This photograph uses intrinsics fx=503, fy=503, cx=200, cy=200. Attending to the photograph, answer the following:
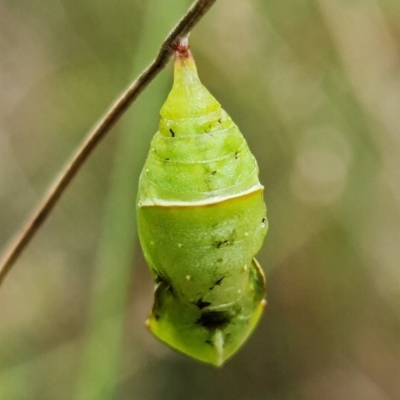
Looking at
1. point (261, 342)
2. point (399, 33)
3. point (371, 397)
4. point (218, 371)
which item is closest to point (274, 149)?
point (399, 33)

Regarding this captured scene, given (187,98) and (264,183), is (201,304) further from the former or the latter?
(264,183)

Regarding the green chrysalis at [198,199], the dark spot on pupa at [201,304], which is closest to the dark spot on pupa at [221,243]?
the green chrysalis at [198,199]

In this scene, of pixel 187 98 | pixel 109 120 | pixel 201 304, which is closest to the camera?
pixel 109 120

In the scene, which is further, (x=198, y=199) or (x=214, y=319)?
(x=214, y=319)

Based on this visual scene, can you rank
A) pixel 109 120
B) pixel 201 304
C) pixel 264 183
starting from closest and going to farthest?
pixel 109 120
pixel 201 304
pixel 264 183

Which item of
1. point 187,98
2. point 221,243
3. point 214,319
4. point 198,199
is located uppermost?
point 187,98

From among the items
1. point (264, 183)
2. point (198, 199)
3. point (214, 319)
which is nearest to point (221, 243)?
point (198, 199)

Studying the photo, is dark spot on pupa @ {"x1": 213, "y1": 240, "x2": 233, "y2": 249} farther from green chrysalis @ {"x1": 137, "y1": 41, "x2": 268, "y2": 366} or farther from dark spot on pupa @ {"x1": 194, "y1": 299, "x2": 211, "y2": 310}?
dark spot on pupa @ {"x1": 194, "y1": 299, "x2": 211, "y2": 310}

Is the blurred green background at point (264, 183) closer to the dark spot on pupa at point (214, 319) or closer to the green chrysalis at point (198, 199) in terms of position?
the dark spot on pupa at point (214, 319)
